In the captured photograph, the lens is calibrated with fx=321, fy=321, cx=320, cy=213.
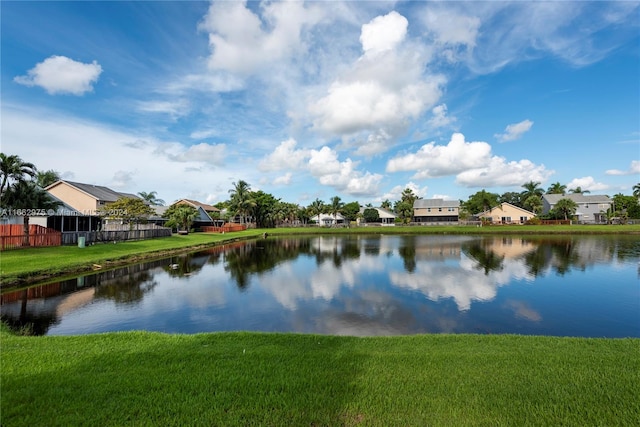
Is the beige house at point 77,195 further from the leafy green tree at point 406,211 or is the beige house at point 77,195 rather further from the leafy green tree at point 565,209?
the leafy green tree at point 565,209

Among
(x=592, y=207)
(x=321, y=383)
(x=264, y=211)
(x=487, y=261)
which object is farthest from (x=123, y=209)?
(x=592, y=207)

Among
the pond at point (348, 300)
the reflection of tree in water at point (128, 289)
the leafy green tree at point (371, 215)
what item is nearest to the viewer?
the pond at point (348, 300)

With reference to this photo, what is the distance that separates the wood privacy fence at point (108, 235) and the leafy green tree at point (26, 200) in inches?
121

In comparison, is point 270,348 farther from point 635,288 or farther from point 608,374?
point 635,288

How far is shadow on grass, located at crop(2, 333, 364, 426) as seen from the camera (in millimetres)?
4395

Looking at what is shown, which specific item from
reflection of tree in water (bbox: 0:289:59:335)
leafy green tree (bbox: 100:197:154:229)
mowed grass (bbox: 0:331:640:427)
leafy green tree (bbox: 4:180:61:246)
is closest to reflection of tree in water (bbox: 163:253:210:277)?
reflection of tree in water (bbox: 0:289:59:335)

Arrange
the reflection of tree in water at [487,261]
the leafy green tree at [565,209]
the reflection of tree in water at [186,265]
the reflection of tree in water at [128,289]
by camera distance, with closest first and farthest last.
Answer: the reflection of tree in water at [128,289], the reflection of tree in water at [186,265], the reflection of tree in water at [487,261], the leafy green tree at [565,209]

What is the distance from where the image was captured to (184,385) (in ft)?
17.0

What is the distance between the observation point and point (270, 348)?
23.0 feet

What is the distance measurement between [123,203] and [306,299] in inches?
1298

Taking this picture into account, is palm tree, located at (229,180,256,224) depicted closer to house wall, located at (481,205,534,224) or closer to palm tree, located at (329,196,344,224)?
palm tree, located at (329,196,344,224)

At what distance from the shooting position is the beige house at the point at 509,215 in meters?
79.4

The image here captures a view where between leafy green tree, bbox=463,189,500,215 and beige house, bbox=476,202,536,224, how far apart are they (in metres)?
18.5

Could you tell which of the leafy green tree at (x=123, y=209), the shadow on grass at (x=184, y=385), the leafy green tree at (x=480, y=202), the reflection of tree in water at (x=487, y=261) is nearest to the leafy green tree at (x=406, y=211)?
the leafy green tree at (x=480, y=202)
